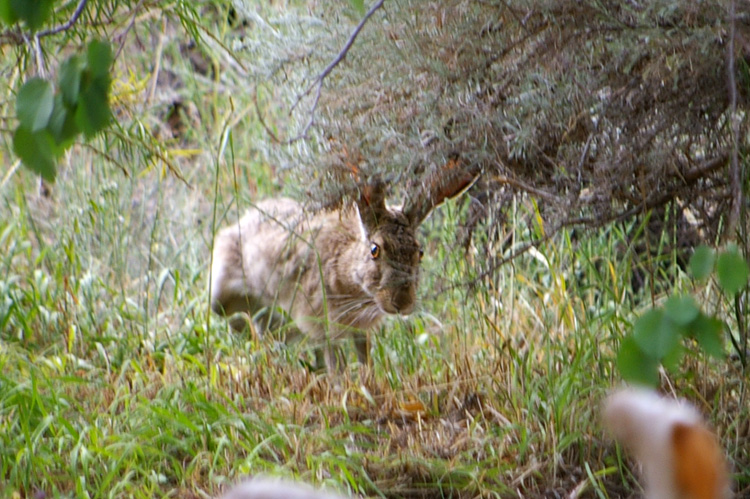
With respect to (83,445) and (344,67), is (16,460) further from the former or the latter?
(344,67)

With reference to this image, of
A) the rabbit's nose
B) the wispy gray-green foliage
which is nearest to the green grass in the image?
the rabbit's nose

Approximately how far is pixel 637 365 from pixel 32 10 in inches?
40.5

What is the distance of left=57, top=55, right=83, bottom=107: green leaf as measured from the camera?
134cm

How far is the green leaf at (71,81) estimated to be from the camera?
134cm

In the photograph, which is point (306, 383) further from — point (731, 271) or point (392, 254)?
point (731, 271)

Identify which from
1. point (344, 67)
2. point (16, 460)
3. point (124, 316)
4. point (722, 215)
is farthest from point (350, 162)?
point (124, 316)

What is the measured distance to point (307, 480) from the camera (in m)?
3.16

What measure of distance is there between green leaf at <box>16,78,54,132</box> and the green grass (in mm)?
1599

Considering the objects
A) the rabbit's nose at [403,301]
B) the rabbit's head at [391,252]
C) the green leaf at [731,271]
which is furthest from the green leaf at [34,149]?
the rabbit's nose at [403,301]

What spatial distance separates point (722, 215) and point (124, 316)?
3046 mm

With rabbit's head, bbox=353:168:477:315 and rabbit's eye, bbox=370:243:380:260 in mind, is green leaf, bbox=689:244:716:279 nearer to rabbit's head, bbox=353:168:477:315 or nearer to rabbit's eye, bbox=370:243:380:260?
rabbit's head, bbox=353:168:477:315

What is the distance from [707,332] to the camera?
1.31 metres

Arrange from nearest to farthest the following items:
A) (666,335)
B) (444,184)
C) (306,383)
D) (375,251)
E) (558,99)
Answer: (666,335) → (558,99) → (444,184) → (306,383) → (375,251)

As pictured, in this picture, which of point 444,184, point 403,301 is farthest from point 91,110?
point 403,301
